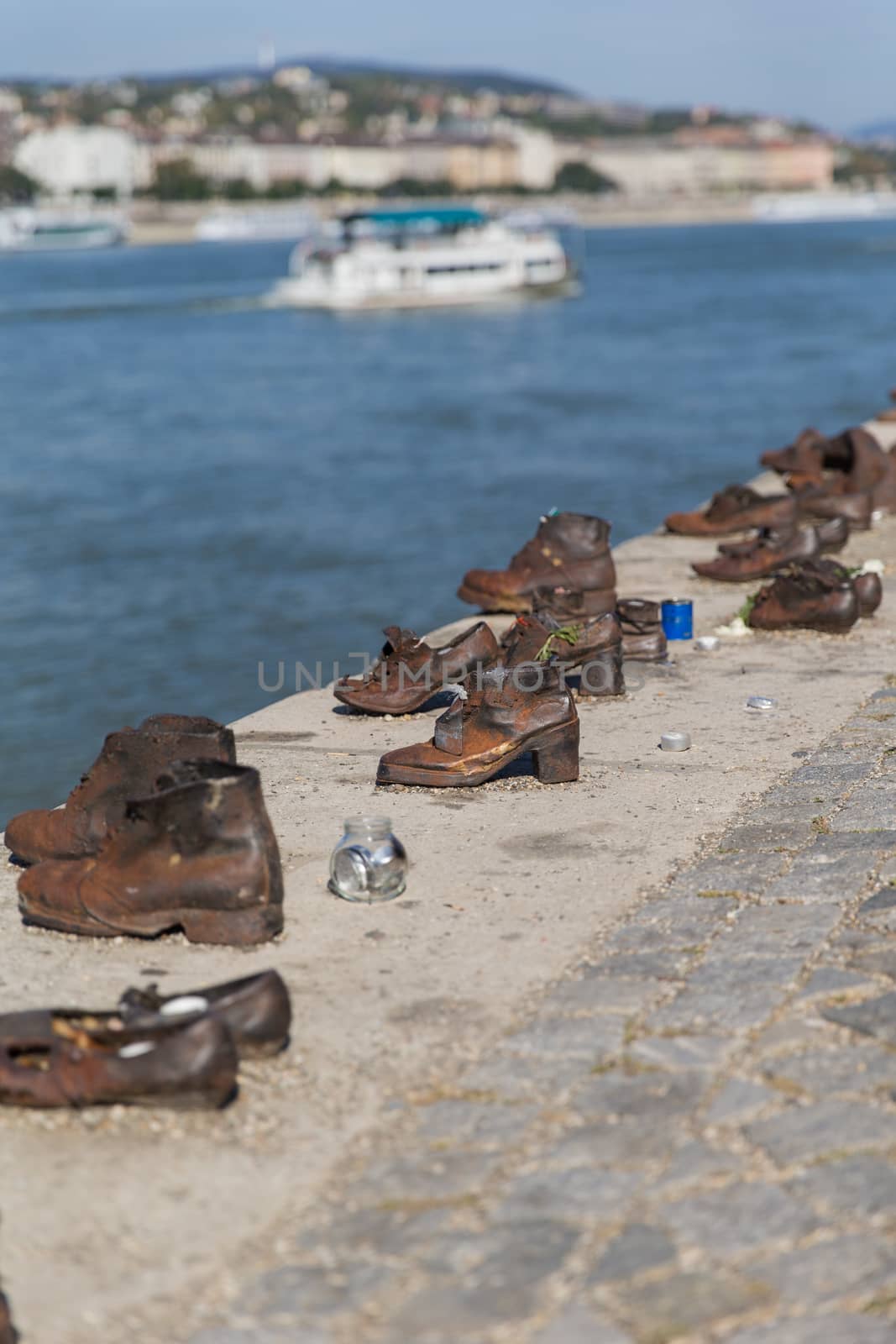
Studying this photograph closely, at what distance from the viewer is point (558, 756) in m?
5.28

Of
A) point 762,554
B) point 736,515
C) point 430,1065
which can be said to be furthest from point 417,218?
point 430,1065

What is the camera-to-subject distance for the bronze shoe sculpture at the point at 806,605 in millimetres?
7133

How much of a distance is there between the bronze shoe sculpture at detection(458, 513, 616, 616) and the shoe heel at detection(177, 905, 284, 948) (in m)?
3.37

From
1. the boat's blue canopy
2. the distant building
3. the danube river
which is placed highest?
the distant building

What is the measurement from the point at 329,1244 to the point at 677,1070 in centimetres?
83

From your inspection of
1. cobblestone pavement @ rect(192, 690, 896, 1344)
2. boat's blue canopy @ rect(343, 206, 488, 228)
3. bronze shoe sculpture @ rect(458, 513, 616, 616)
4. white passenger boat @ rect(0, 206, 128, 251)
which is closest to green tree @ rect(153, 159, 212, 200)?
white passenger boat @ rect(0, 206, 128, 251)

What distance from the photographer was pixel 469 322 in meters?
56.3

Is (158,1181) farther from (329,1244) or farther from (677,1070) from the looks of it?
(677,1070)

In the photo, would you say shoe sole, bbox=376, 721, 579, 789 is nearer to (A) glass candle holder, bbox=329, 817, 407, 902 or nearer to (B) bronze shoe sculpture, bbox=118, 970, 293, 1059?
(A) glass candle holder, bbox=329, 817, 407, 902

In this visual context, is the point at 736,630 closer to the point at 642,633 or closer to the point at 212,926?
the point at 642,633

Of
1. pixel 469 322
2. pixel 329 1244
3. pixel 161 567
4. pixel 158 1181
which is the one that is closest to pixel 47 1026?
pixel 158 1181

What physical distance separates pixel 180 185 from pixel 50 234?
30.7 m

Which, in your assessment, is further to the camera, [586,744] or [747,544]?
[747,544]

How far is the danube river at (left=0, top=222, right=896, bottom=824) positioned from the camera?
45.2ft
